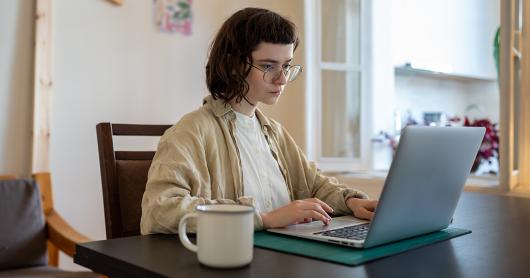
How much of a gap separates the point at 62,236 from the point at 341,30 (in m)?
1.89

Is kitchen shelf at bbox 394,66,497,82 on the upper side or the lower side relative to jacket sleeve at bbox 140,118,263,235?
upper

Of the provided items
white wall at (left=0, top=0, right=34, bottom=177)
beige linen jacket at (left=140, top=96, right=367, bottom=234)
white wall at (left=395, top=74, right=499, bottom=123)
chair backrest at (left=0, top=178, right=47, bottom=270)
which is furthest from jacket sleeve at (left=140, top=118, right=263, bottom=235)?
white wall at (left=395, top=74, right=499, bottom=123)

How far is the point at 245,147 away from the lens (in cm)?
129

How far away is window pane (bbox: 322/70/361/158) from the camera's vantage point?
118 inches

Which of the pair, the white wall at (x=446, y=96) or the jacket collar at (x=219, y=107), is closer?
the jacket collar at (x=219, y=107)

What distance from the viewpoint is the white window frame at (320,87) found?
9.55ft

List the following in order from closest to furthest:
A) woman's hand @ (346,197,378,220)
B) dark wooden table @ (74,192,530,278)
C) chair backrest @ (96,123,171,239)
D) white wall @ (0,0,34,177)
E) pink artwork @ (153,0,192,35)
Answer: dark wooden table @ (74,192,530,278), woman's hand @ (346,197,378,220), chair backrest @ (96,123,171,239), white wall @ (0,0,34,177), pink artwork @ (153,0,192,35)

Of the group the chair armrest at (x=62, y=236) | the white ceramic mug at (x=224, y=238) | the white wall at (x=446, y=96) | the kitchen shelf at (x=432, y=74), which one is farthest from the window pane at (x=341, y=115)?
the white ceramic mug at (x=224, y=238)

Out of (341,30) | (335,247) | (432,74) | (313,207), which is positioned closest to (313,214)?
(313,207)

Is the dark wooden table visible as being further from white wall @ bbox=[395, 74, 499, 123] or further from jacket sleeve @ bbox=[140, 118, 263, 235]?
white wall @ bbox=[395, 74, 499, 123]

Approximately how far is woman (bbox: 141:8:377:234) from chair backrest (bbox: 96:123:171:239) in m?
0.27

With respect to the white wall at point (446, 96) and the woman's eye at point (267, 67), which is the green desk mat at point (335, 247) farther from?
the white wall at point (446, 96)

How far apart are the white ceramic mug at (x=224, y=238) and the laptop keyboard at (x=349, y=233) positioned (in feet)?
0.75

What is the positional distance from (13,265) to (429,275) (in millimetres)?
1741
